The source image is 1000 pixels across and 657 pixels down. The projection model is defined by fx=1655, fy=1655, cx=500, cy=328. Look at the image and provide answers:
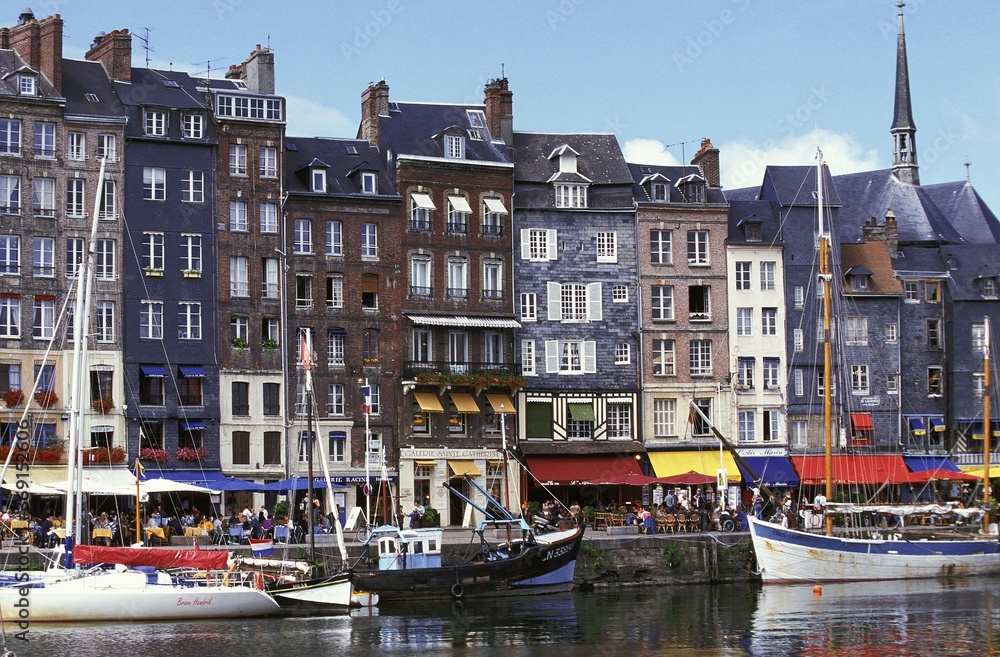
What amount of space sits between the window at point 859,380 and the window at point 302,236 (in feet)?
87.0

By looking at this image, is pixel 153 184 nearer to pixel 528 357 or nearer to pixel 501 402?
pixel 501 402

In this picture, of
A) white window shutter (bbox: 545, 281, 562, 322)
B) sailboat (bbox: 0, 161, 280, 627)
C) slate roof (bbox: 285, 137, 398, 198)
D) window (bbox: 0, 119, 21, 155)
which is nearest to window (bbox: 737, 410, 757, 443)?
white window shutter (bbox: 545, 281, 562, 322)

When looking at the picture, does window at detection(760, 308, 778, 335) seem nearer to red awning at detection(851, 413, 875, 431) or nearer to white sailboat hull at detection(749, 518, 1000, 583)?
red awning at detection(851, 413, 875, 431)

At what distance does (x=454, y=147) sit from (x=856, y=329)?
69.8ft

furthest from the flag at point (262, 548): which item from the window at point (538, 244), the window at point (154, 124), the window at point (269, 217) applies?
the window at point (538, 244)

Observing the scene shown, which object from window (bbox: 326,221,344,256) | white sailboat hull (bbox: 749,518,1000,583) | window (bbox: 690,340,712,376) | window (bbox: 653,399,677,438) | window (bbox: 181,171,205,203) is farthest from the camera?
window (bbox: 690,340,712,376)

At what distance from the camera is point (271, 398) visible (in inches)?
2677

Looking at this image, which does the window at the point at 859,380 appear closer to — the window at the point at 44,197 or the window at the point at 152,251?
the window at the point at 152,251

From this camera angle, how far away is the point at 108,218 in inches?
2596

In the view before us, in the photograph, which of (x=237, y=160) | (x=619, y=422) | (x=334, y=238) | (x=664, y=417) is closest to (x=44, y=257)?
(x=237, y=160)

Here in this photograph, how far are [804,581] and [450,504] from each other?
1625 centimetres

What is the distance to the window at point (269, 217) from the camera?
68.7 m

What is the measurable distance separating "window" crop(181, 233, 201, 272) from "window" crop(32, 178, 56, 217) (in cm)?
525

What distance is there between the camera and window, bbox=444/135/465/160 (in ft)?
238
